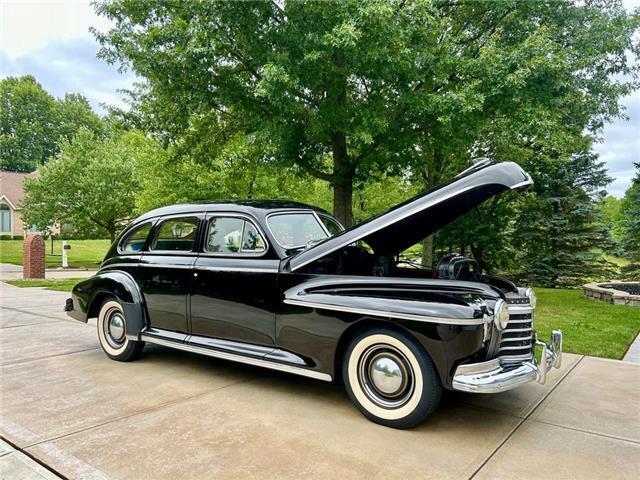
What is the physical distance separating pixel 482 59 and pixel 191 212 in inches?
248

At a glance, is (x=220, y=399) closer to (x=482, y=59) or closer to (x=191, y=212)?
(x=191, y=212)

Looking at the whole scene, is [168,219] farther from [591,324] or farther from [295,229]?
[591,324]

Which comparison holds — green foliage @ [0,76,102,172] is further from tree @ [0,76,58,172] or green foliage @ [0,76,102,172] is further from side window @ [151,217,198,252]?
side window @ [151,217,198,252]

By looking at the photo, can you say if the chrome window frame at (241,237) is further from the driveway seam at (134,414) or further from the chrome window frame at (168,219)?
the driveway seam at (134,414)

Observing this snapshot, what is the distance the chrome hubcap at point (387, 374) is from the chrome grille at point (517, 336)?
80cm

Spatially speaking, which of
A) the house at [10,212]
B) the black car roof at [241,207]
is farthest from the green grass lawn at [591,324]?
the house at [10,212]

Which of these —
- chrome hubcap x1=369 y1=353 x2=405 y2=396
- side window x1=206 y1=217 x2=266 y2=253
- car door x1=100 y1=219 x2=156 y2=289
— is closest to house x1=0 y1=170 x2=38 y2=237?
car door x1=100 y1=219 x2=156 y2=289

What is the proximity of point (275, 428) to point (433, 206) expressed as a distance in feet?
7.10

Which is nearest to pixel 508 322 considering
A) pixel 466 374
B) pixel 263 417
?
pixel 466 374

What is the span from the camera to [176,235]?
512 cm

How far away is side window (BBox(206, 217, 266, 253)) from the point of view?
14.6 feet

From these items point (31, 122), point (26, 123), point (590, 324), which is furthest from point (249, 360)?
point (31, 122)

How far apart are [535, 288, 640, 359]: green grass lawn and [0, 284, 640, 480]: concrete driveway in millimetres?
860

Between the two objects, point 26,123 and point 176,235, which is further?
point 26,123
